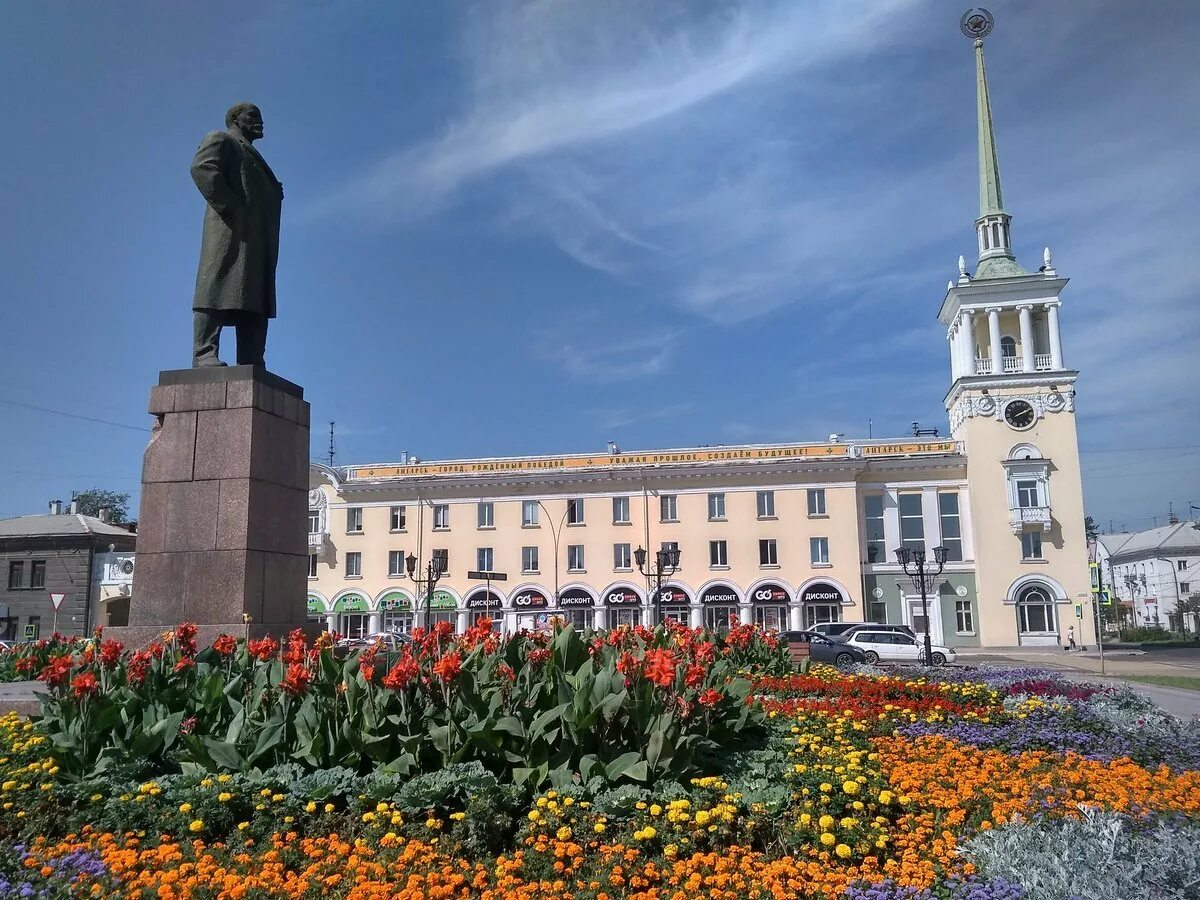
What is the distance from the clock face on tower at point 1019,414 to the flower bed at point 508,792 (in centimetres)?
4388

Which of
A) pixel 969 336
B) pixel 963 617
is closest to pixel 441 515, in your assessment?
pixel 963 617

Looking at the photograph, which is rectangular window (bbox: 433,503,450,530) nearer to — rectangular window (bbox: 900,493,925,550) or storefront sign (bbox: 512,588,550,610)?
storefront sign (bbox: 512,588,550,610)

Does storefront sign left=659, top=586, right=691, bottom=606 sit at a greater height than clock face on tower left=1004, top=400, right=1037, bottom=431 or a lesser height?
lesser

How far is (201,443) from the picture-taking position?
32.1ft

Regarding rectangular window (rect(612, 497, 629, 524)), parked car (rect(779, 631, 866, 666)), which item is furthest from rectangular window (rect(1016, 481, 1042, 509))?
parked car (rect(779, 631, 866, 666))

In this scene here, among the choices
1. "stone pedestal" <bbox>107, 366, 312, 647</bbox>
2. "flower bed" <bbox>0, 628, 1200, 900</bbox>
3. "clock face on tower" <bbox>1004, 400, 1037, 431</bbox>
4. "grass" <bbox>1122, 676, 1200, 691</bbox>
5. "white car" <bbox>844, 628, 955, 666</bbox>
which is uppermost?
"clock face on tower" <bbox>1004, 400, 1037, 431</bbox>

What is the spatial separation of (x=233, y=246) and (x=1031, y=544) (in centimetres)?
4591

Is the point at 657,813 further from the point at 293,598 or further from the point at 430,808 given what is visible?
the point at 293,598

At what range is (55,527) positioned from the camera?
49.9 metres

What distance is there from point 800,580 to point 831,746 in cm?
4141

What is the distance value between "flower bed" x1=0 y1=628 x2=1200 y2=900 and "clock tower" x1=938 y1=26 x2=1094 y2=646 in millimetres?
42186

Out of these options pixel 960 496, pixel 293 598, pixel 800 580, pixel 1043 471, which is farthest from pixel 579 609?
pixel 293 598

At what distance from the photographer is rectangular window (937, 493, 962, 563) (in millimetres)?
48500

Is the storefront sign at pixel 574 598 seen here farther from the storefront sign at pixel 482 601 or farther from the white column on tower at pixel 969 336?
the white column on tower at pixel 969 336
